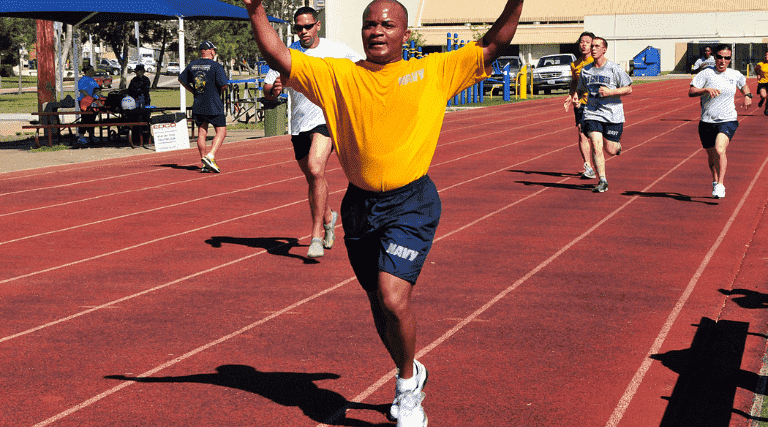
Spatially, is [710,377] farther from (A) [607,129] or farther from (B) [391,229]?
(A) [607,129]

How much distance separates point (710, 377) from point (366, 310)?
2262 mm

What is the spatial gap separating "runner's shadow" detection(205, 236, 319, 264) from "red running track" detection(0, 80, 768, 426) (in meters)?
0.05

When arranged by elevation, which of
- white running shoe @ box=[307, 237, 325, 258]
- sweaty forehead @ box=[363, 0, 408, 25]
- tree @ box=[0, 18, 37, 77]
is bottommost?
white running shoe @ box=[307, 237, 325, 258]

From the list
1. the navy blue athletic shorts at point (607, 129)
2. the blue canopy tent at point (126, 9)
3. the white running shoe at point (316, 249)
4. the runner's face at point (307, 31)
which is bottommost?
the white running shoe at point (316, 249)

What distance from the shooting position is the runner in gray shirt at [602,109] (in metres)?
11.4

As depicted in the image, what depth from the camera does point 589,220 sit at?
382 inches

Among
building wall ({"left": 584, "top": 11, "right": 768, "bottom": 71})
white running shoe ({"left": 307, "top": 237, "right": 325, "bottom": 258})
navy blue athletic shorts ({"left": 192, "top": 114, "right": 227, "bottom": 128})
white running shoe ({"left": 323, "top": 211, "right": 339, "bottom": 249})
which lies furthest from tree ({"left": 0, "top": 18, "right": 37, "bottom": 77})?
white running shoe ({"left": 307, "top": 237, "right": 325, "bottom": 258})

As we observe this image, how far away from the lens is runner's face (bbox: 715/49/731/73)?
10539mm

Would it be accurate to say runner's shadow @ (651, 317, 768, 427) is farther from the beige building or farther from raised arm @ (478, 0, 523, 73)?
the beige building

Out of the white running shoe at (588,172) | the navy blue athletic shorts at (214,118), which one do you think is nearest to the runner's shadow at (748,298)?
the white running shoe at (588,172)

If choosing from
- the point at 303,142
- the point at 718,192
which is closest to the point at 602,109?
the point at 718,192

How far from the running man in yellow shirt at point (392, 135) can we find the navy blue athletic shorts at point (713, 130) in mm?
7511

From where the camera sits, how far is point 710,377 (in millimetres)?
4750

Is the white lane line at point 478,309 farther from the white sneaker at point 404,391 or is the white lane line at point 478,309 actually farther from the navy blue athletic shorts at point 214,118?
the navy blue athletic shorts at point 214,118
